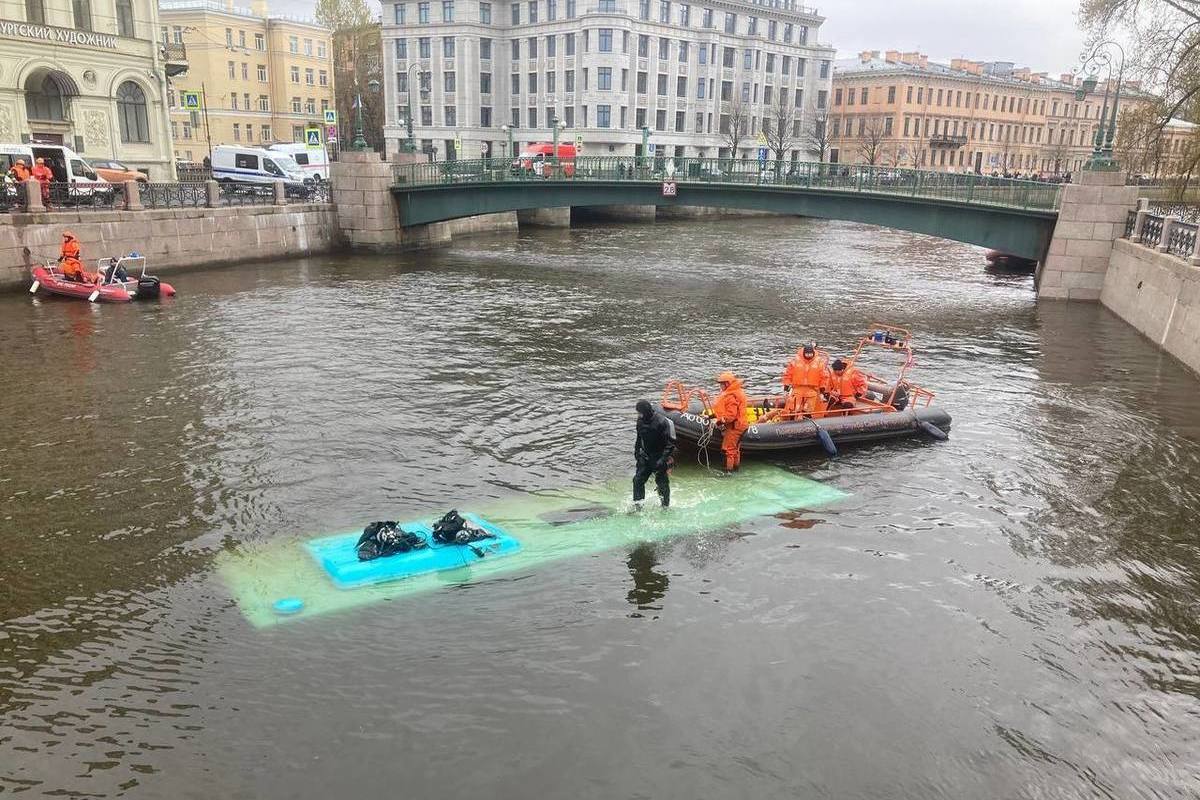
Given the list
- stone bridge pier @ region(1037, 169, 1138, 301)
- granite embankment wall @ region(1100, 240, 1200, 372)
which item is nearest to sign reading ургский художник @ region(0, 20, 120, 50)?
stone bridge pier @ region(1037, 169, 1138, 301)

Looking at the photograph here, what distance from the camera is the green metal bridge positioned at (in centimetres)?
2992

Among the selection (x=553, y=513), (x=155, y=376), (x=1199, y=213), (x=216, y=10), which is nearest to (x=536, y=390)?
(x=553, y=513)

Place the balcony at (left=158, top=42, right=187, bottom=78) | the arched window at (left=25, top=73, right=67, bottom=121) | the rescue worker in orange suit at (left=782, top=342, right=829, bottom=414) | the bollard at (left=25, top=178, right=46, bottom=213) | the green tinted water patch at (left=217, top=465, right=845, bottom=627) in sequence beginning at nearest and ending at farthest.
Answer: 1. the green tinted water patch at (left=217, top=465, right=845, bottom=627)
2. the rescue worker in orange suit at (left=782, top=342, right=829, bottom=414)
3. the bollard at (left=25, top=178, right=46, bottom=213)
4. the arched window at (left=25, top=73, right=67, bottom=121)
5. the balcony at (left=158, top=42, right=187, bottom=78)

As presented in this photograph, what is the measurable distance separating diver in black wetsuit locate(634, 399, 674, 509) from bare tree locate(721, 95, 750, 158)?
80488 mm

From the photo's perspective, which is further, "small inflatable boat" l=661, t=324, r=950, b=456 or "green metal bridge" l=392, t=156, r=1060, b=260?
"green metal bridge" l=392, t=156, r=1060, b=260

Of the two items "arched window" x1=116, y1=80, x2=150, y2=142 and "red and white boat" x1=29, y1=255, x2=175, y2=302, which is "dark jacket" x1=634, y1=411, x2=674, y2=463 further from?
"arched window" x1=116, y1=80, x2=150, y2=142

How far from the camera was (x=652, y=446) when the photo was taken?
11500mm

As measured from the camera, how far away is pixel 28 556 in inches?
413

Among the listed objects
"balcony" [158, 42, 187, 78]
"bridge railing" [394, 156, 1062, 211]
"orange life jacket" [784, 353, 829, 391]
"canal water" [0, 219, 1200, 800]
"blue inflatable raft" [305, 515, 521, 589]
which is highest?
"balcony" [158, 42, 187, 78]

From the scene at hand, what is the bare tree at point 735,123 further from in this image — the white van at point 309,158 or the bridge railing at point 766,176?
the bridge railing at point 766,176

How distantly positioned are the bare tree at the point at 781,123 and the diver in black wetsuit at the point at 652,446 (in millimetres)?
84733

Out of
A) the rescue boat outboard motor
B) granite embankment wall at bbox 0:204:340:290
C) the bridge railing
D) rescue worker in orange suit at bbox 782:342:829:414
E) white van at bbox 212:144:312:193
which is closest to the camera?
rescue worker in orange suit at bbox 782:342:829:414

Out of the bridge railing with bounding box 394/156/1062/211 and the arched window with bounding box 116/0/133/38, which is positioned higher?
the arched window with bounding box 116/0/133/38

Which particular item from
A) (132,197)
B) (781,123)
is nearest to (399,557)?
(132,197)
